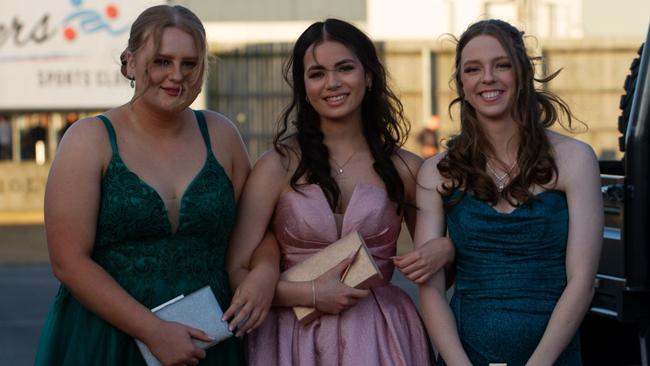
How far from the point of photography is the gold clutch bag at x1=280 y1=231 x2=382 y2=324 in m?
3.91

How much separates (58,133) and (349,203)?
72.1ft

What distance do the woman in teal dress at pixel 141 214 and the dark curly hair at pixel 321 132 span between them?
1.17 ft

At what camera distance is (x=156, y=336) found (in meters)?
3.70

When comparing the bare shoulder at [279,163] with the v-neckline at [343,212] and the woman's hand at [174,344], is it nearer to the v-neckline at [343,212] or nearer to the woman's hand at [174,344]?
the v-neckline at [343,212]

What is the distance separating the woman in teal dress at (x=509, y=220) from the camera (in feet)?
12.6

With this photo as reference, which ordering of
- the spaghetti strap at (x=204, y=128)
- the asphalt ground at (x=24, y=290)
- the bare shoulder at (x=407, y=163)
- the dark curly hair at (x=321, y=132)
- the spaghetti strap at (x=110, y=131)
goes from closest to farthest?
the spaghetti strap at (x=110, y=131) → the spaghetti strap at (x=204, y=128) → the dark curly hair at (x=321, y=132) → the bare shoulder at (x=407, y=163) → the asphalt ground at (x=24, y=290)

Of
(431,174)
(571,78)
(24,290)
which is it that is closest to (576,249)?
(431,174)

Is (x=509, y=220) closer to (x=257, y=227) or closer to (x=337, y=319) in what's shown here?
(x=337, y=319)

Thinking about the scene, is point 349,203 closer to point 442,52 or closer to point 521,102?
point 521,102

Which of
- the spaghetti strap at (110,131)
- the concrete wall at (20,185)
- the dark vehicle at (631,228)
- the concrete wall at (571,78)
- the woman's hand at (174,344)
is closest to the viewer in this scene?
the woman's hand at (174,344)

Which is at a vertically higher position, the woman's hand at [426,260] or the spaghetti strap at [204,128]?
the spaghetti strap at [204,128]

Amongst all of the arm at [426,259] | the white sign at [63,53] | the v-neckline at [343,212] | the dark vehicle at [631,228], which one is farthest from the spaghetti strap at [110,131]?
the white sign at [63,53]

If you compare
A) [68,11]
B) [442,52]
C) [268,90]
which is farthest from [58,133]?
[442,52]

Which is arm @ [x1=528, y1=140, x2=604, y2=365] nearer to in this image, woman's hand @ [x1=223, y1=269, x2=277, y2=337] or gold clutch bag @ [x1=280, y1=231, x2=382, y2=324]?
gold clutch bag @ [x1=280, y1=231, x2=382, y2=324]
